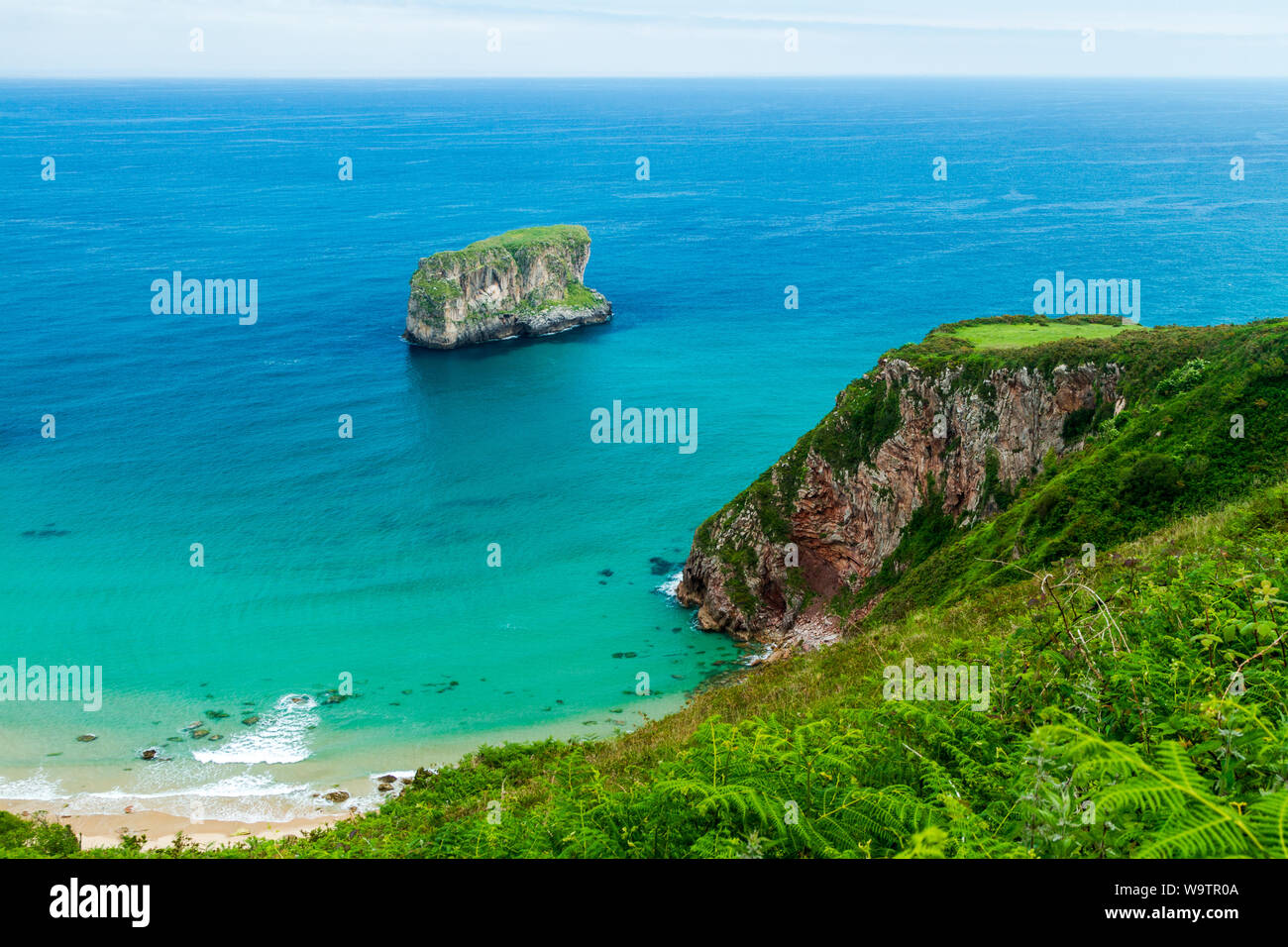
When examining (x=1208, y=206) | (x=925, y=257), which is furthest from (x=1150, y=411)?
(x=1208, y=206)

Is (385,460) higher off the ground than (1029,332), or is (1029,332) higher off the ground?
(1029,332)

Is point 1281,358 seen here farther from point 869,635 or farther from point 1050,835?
point 1050,835
